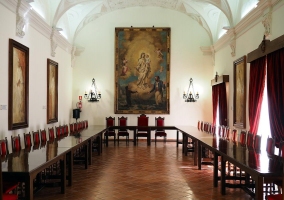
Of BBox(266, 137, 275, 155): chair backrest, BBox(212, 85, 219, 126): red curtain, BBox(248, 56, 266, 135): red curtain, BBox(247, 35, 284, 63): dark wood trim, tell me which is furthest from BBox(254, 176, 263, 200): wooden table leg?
BBox(212, 85, 219, 126): red curtain

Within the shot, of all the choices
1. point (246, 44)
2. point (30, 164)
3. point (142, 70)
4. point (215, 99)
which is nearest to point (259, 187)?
point (30, 164)

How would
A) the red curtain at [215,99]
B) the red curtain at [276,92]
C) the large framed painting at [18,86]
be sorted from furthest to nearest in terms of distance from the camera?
the red curtain at [215,99] < the large framed painting at [18,86] < the red curtain at [276,92]

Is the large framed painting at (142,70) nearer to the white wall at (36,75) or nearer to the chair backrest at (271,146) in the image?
the white wall at (36,75)

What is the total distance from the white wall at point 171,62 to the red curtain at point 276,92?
23.5ft

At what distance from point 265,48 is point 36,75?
698 cm

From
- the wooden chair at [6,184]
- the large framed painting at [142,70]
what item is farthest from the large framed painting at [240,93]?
the wooden chair at [6,184]

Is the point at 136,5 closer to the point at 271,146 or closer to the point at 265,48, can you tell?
the point at 265,48

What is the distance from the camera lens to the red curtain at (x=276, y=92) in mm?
7605

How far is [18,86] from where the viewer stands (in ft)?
29.1

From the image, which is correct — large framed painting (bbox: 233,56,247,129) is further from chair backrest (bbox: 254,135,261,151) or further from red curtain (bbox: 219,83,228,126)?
chair backrest (bbox: 254,135,261,151)

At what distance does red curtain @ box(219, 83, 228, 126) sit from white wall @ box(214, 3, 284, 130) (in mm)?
414

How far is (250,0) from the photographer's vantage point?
10.1 meters

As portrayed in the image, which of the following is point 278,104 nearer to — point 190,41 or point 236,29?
point 236,29

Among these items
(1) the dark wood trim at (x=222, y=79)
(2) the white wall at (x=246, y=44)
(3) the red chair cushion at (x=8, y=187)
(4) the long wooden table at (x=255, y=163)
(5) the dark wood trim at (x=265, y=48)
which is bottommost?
(3) the red chair cushion at (x=8, y=187)
